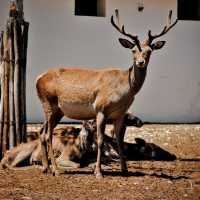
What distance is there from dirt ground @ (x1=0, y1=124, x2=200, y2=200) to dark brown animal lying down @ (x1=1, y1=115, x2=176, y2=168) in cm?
34

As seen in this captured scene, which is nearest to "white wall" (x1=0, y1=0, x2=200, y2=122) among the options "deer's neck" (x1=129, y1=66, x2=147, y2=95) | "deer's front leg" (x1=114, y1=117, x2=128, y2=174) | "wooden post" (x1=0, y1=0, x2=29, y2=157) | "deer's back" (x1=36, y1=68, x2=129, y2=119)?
"wooden post" (x1=0, y1=0, x2=29, y2=157)

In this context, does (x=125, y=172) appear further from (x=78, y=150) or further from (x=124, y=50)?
(x=124, y=50)

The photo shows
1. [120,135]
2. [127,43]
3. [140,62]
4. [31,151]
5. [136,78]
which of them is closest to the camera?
[140,62]

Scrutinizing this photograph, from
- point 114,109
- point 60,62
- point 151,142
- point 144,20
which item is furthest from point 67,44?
point 114,109

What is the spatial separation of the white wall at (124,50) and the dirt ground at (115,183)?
3767mm

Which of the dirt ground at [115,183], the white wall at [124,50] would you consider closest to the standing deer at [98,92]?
the dirt ground at [115,183]

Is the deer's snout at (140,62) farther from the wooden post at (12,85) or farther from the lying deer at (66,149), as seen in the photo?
the wooden post at (12,85)

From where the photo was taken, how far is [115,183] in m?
7.96

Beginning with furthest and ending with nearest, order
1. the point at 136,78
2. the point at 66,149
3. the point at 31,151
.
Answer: the point at 66,149 < the point at 31,151 < the point at 136,78

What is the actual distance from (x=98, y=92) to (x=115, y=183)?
152 cm

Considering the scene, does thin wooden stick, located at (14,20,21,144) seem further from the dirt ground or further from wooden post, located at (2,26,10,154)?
the dirt ground

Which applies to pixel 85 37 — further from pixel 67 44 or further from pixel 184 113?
pixel 184 113

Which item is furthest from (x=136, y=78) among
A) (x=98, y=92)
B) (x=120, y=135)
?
(x=120, y=135)

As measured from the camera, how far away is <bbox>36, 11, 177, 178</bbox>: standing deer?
8617mm
